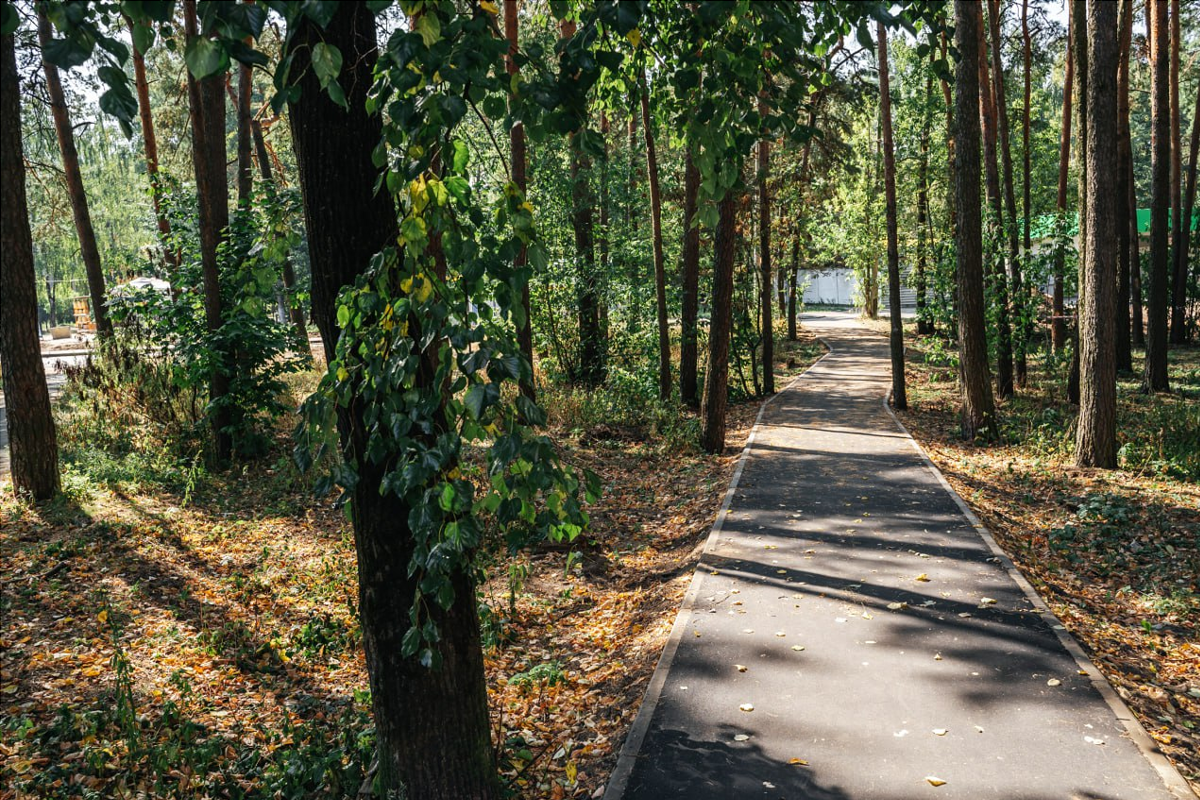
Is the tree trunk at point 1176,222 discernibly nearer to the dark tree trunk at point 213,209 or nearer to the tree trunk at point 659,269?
the tree trunk at point 659,269

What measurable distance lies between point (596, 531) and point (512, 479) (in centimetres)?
794

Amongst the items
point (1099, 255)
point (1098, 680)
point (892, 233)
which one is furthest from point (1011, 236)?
point (1098, 680)

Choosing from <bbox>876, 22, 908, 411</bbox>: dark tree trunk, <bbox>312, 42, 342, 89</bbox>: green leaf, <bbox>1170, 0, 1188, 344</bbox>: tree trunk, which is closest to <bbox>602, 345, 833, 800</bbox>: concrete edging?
<bbox>312, 42, 342, 89</bbox>: green leaf

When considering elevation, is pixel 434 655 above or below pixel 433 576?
below

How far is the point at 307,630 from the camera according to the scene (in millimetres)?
7160

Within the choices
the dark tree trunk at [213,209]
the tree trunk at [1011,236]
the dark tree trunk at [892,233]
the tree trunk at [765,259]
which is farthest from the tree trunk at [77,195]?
the tree trunk at [1011,236]

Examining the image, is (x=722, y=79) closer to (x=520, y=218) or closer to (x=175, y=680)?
(x=520, y=218)

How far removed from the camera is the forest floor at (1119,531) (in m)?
6.00

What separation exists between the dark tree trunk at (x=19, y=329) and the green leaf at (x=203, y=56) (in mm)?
9166

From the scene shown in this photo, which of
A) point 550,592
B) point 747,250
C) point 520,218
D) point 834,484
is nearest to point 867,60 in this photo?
point 747,250

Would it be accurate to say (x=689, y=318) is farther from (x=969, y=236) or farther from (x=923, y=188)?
(x=923, y=188)

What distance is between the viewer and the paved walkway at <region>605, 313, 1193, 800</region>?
470 cm

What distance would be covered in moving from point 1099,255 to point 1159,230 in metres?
8.75

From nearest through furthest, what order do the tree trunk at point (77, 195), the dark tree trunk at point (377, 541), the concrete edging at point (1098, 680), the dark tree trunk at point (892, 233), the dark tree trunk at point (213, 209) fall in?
1. the dark tree trunk at point (377, 541)
2. the concrete edging at point (1098, 680)
3. the dark tree trunk at point (213, 209)
4. the tree trunk at point (77, 195)
5. the dark tree trunk at point (892, 233)
